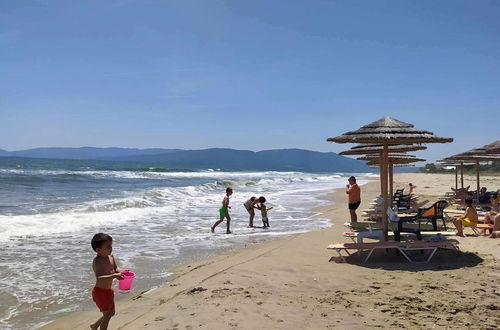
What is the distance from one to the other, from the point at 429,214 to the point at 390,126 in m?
2.89

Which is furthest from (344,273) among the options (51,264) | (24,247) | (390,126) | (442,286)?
(24,247)

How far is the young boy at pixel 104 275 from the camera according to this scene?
12.9 feet

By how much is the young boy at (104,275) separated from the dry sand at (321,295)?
648 mm

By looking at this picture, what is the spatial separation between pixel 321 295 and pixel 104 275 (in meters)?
2.70

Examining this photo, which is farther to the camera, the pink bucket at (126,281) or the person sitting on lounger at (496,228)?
the person sitting on lounger at (496,228)

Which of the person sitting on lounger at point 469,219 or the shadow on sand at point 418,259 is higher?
the person sitting on lounger at point 469,219

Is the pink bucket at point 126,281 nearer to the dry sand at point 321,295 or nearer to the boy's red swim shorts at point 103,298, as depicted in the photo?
the boy's red swim shorts at point 103,298

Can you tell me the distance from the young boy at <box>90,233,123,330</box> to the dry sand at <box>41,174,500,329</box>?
0.65 metres

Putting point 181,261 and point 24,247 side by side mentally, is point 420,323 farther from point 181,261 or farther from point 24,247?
point 24,247

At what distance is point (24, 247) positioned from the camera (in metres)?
9.15

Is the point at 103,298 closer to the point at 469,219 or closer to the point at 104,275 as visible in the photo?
the point at 104,275

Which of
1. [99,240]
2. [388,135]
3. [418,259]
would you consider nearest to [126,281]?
[99,240]

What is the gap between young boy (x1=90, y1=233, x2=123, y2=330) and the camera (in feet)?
12.9

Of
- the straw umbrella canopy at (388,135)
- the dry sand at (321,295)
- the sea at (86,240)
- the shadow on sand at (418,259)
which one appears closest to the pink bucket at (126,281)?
the dry sand at (321,295)
